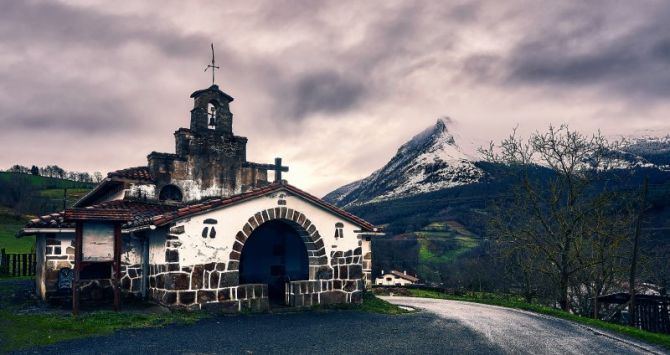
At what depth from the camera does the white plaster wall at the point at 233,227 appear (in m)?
12.0

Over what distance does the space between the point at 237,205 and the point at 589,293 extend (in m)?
19.7

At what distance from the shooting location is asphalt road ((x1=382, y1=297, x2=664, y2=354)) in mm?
8836

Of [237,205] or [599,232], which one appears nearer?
[237,205]

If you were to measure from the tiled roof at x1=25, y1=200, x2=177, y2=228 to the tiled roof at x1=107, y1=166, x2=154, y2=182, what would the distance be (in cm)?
96

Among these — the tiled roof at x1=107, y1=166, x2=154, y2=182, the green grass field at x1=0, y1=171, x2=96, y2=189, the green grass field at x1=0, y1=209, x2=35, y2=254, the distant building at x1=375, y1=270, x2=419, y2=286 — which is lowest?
the distant building at x1=375, y1=270, x2=419, y2=286

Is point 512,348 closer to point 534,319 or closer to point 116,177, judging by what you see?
point 534,319

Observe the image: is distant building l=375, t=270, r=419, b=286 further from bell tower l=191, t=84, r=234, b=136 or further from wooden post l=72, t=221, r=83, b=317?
wooden post l=72, t=221, r=83, b=317

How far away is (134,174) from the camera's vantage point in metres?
17.8

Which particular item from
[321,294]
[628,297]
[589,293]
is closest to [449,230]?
[589,293]

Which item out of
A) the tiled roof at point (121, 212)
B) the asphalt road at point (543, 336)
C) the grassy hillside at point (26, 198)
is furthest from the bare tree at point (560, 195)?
the grassy hillside at point (26, 198)

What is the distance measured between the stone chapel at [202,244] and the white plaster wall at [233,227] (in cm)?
3

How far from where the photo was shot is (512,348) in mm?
8742

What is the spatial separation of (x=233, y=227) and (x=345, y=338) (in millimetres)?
4791

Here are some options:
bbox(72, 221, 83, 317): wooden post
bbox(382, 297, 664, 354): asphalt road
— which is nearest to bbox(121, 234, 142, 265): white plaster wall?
bbox(72, 221, 83, 317): wooden post
